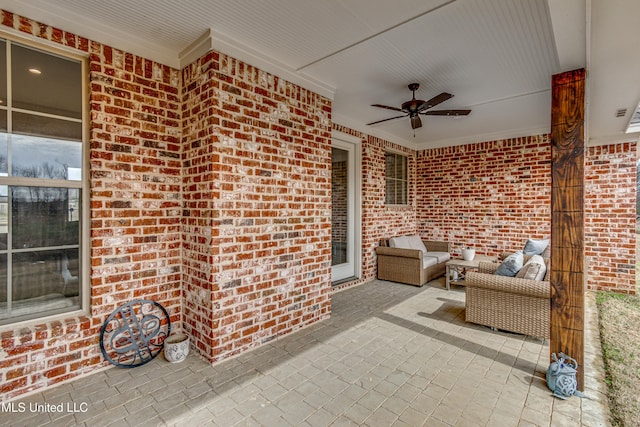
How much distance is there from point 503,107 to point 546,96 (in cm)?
54

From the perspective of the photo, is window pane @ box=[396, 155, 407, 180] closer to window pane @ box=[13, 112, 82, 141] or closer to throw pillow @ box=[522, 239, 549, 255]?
throw pillow @ box=[522, 239, 549, 255]

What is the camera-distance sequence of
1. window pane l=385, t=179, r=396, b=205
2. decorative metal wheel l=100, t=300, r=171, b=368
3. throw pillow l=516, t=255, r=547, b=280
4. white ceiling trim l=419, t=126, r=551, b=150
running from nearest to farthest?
decorative metal wheel l=100, t=300, r=171, b=368, throw pillow l=516, t=255, r=547, b=280, white ceiling trim l=419, t=126, r=551, b=150, window pane l=385, t=179, r=396, b=205

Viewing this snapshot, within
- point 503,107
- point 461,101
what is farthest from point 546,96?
point 461,101

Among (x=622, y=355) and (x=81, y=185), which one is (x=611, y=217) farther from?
(x=81, y=185)

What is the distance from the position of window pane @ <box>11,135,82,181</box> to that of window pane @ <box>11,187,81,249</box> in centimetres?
12

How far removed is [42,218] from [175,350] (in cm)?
151

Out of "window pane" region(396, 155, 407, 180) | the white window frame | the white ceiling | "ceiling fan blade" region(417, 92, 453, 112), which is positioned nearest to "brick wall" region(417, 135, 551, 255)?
"window pane" region(396, 155, 407, 180)

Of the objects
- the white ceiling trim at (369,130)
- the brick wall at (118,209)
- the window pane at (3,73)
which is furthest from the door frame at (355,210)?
the window pane at (3,73)

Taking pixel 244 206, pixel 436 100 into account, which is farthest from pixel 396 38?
pixel 244 206

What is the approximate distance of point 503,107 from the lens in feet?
14.6

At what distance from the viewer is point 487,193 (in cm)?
624

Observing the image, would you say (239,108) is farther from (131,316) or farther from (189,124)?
(131,316)

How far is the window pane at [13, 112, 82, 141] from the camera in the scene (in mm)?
2332

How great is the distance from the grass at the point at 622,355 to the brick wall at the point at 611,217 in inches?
26.3
